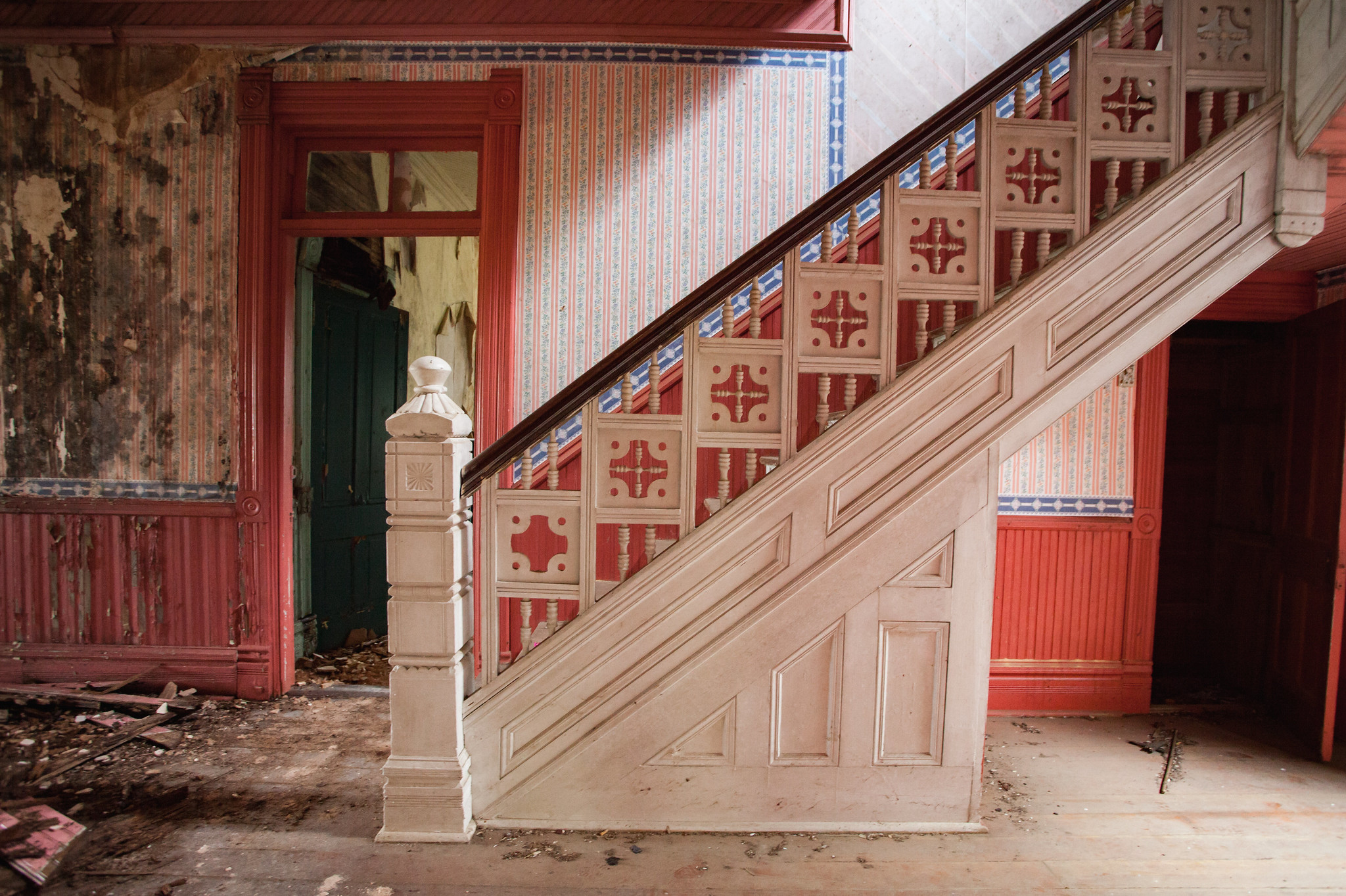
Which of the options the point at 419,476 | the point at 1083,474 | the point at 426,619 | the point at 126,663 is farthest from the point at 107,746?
the point at 1083,474

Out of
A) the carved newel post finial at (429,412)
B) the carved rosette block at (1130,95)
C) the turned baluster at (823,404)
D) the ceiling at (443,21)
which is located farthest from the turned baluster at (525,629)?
the ceiling at (443,21)

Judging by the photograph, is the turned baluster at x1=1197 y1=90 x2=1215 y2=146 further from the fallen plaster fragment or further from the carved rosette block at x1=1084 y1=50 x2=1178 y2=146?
the fallen plaster fragment

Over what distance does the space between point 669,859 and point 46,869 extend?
6.82ft

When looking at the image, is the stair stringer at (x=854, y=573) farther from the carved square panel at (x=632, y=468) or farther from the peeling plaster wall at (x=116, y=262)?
the peeling plaster wall at (x=116, y=262)

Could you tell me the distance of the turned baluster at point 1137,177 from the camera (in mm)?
2527

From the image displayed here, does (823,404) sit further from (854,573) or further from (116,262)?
(116,262)

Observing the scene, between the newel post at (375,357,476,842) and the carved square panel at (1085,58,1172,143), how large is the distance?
104 inches

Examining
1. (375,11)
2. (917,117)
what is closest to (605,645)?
(917,117)

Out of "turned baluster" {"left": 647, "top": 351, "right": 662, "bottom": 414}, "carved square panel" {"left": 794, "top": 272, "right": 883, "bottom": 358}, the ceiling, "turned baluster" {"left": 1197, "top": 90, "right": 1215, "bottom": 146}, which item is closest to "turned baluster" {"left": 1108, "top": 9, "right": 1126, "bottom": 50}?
"turned baluster" {"left": 1197, "top": 90, "right": 1215, "bottom": 146}

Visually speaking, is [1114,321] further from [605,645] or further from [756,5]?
[756,5]

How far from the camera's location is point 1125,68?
255cm

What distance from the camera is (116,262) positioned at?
12.5 feet

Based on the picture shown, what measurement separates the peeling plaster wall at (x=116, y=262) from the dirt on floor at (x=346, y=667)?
135 centimetres

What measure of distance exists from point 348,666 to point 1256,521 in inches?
227
